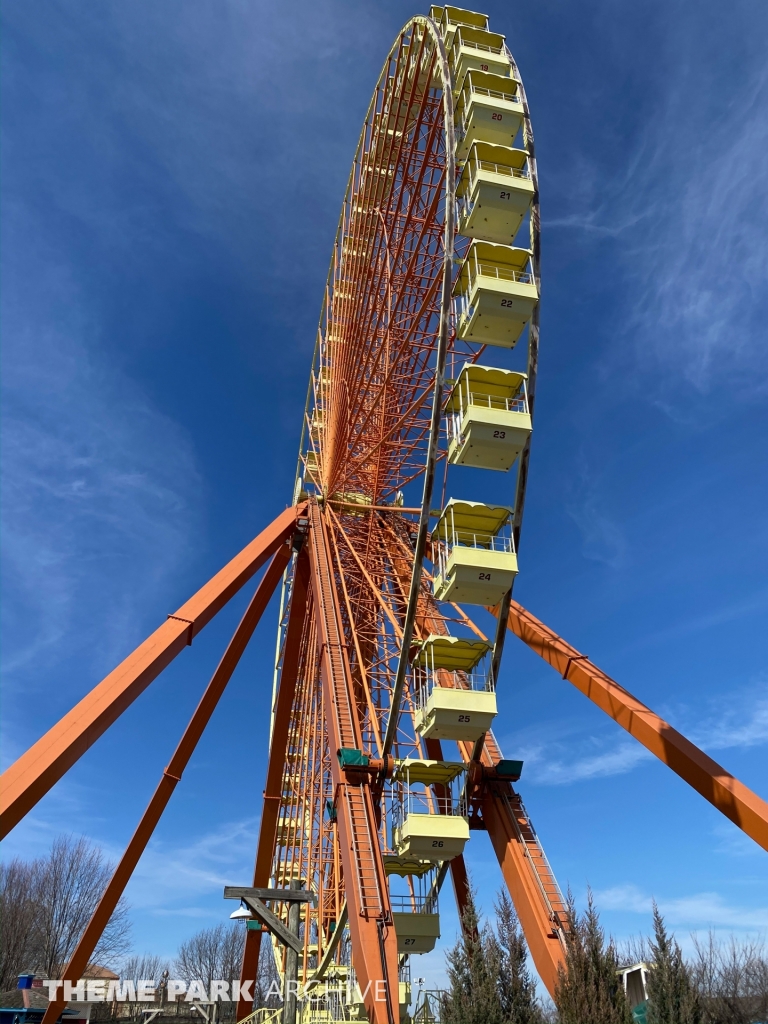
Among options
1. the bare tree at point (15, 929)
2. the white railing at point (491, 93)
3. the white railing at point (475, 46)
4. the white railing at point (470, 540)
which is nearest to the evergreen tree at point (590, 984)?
the white railing at point (470, 540)

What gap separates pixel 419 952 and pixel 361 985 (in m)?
3.49

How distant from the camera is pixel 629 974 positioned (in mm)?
9727

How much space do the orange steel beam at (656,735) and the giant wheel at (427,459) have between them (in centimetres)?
192

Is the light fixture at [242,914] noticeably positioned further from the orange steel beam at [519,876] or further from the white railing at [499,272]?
the white railing at [499,272]

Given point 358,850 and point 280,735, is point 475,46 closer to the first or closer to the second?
point 358,850

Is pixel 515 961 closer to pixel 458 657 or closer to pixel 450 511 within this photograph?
pixel 458 657

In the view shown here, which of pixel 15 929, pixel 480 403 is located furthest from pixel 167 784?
pixel 15 929

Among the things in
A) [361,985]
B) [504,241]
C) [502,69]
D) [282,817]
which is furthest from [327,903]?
[502,69]

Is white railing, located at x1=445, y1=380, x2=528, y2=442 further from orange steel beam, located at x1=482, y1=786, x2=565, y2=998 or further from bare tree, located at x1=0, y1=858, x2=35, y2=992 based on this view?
bare tree, located at x1=0, y1=858, x2=35, y2=992

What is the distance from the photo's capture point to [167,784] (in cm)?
1972

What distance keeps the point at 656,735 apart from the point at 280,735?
46.8 ft

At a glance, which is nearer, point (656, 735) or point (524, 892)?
point (656, 735)

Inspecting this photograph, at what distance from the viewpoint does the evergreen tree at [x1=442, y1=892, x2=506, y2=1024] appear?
9547mm

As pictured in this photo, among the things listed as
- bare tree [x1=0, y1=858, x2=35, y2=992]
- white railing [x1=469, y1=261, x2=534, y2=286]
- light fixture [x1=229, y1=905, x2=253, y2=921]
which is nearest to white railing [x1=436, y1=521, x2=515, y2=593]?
white railing [x1=469, y1=261, x2=534, y2=286]
